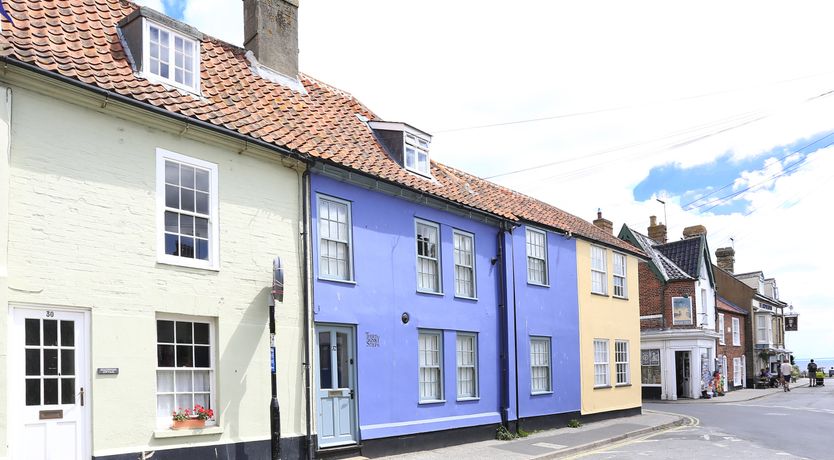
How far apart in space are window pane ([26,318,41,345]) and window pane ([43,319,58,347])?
3.4 inches

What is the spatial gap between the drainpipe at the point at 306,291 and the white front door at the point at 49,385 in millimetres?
4330

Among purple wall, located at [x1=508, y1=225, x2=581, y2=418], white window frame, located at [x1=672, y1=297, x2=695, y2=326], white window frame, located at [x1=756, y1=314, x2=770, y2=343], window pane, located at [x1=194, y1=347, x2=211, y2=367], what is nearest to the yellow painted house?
purple wall, located at [x1=508, y1=225, x2=581, y2=418]

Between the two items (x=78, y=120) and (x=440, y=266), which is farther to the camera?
(x=440, y=266)

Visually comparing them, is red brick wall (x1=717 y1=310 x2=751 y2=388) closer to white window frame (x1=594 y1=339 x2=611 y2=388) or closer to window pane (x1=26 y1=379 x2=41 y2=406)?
white window frame (x1=594 y1=339 x2=611 y2=388)

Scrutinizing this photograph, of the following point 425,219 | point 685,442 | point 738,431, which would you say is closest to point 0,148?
point 425,219

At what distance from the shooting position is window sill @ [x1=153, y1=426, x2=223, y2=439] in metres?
11.2

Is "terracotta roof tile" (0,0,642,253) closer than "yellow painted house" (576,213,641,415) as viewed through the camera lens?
Yes

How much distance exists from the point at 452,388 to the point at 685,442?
19.4ft

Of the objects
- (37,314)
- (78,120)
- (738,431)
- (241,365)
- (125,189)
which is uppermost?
(78,120)

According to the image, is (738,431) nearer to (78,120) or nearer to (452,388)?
(452,388)

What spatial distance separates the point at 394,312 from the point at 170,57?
691cm

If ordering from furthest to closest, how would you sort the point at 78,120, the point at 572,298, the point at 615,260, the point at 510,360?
the point at 615,260 < the point at 572,298 < the point at 510,360 < the point at 78,120

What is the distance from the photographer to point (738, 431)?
20828mm

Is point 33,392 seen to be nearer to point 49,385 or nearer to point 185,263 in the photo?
point 49,385
